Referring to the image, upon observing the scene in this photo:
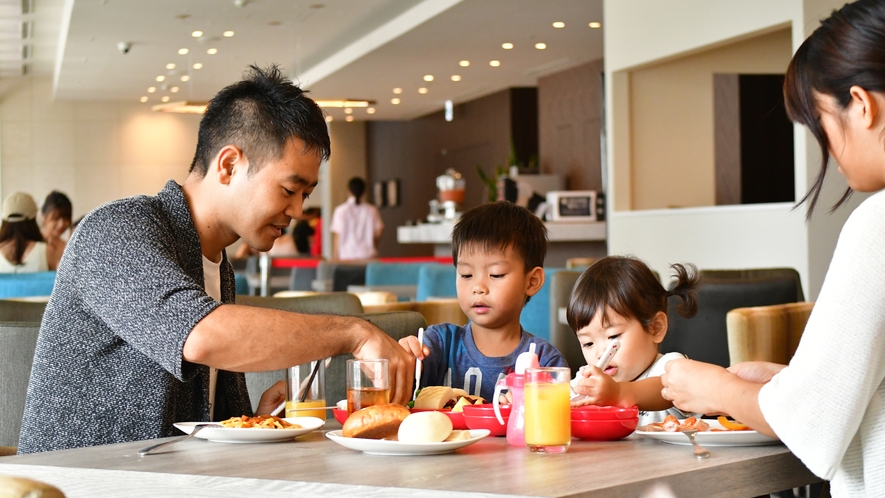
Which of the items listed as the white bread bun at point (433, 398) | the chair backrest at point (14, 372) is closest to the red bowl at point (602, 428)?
the white bread bun at point (433, 398)

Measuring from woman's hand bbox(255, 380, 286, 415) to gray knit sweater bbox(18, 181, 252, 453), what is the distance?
188 millimetres

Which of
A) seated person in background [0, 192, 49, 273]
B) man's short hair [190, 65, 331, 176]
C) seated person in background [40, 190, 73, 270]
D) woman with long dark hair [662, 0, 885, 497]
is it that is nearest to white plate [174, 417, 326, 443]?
man's short hair [190, 65, 331, 176]

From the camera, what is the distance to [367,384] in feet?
4.07

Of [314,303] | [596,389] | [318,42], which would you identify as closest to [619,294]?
[596,389]

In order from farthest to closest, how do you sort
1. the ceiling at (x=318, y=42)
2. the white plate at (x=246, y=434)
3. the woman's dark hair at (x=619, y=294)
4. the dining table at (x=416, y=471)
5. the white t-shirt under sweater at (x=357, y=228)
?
the white t-shirt under sweater at (x=357, y=228)
the ceiling at (x=318, y=42)
the woman's dark hair at (x=619, y=294)
the white plate at (x=246, y=434)
the dining table at (x=416, y=471)

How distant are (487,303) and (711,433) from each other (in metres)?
0.67

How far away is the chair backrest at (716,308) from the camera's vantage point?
9.41ft

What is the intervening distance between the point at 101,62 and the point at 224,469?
10866 millimetres

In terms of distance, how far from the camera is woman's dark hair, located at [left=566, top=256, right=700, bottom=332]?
1679 mm

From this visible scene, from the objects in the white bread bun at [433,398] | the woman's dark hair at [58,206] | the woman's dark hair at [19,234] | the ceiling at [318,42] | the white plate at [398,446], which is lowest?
the white plate at [398,446]

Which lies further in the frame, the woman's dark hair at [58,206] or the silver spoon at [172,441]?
the woman's dark hair at [58,206]

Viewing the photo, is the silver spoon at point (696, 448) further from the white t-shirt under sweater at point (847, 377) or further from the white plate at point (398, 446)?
the white plate at point (398, 446)

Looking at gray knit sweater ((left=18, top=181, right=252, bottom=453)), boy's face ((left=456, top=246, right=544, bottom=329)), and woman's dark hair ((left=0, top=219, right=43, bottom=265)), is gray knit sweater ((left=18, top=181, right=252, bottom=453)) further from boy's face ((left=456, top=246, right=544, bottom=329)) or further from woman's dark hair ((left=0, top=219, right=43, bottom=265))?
woman's dark hair ((left=0, top=219, right=43, bottom=265))

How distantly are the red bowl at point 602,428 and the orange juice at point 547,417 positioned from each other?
9 centimetres
